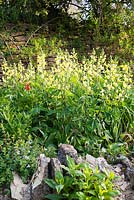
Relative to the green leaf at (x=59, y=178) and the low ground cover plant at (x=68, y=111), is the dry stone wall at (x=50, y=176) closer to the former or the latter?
the green leaf at (x=59, y=178)

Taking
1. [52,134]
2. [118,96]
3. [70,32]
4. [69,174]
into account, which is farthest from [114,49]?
[69,174]

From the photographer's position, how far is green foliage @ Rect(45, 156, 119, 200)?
2.63 m

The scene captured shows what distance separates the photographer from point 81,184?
2.63 metres

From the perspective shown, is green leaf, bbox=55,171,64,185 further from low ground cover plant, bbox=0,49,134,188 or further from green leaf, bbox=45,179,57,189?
low ground cover plant, bbox=0,49,134,188

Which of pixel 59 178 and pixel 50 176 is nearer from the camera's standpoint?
pixel 59 178

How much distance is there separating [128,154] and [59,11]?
127 inches

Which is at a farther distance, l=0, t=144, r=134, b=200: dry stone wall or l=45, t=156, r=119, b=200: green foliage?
l=0, t=144, r=134, b=200: dry stone wall

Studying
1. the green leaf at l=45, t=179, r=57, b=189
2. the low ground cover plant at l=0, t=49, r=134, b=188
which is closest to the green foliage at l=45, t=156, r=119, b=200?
the green leaf at l=45, t=179, r=57, b=189

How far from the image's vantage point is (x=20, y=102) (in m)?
3.83

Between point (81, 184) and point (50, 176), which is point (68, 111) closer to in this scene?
point (50, 176)

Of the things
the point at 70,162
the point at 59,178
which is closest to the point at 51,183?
the point at 59,178

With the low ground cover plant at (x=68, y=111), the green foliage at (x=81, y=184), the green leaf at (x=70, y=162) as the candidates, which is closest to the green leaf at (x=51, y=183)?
the green foliage at (x=81, y=184)

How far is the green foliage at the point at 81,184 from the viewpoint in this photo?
2631mm

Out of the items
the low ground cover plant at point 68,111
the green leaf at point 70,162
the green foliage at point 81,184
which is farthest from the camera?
the low ground cover plant at point 68,111
